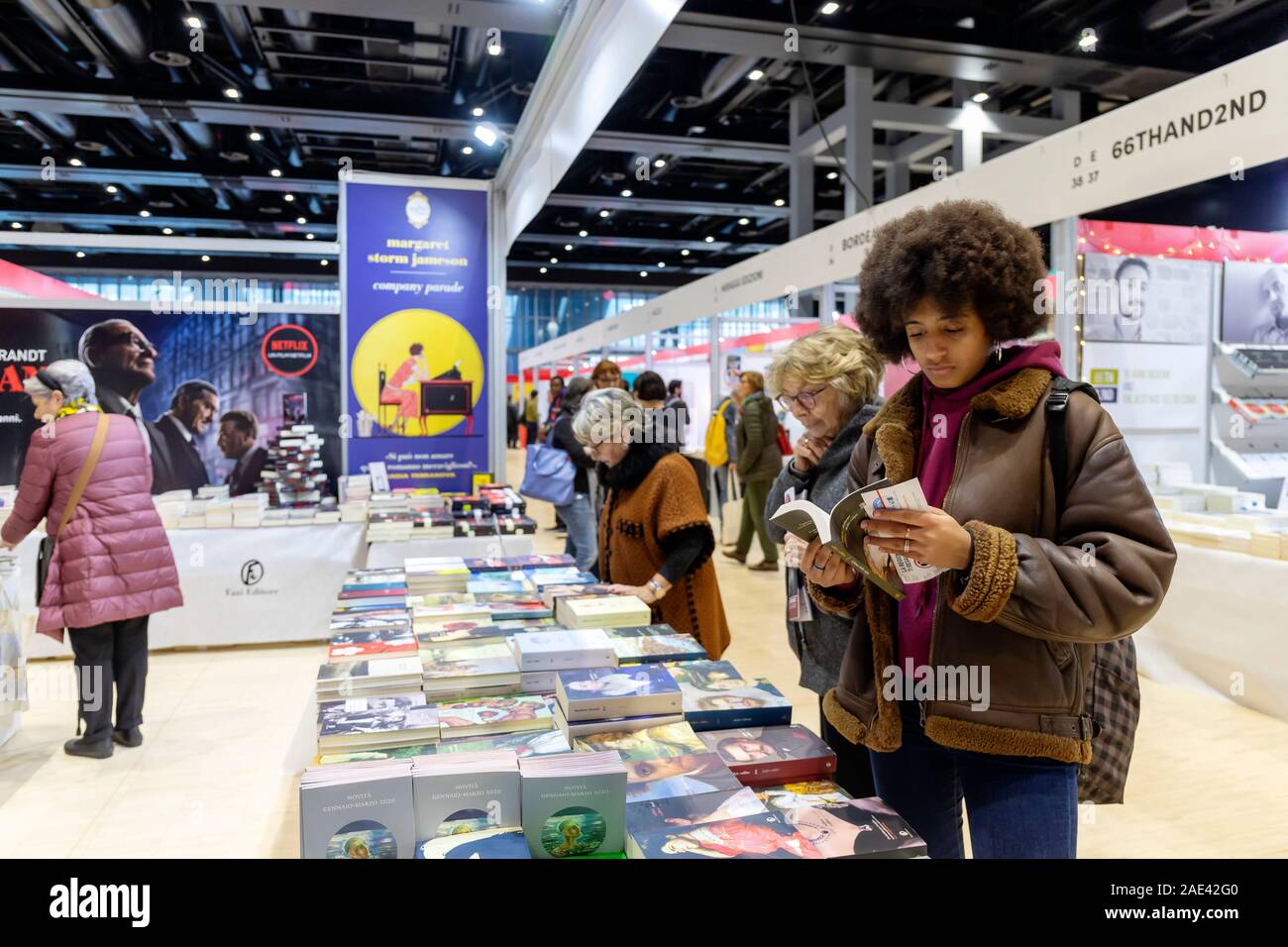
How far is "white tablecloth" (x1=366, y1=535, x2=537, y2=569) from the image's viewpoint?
505 centimetres

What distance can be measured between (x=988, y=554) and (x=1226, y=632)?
148 inches

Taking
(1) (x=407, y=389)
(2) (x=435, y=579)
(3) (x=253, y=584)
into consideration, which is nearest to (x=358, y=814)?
(2) (x=435, y=579)

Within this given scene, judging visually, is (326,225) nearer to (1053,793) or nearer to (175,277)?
(175,277)

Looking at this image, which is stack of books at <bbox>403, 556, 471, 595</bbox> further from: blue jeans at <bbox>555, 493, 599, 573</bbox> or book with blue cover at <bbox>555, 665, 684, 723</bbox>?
blue jeans at <bbox>555, 493, 599, 573</bbox>

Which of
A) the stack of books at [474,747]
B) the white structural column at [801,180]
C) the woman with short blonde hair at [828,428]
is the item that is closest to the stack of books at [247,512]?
the stack of books at [474,747]

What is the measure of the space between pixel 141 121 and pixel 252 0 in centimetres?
533

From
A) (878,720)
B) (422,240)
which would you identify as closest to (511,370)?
(422,240)

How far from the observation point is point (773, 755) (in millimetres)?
1617

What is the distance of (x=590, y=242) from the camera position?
1867 cm

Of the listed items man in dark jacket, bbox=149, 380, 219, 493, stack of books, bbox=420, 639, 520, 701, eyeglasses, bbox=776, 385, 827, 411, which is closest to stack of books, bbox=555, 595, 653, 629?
stack of books, bbox=420, 639, 520, 701

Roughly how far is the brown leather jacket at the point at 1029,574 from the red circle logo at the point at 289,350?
5714mm

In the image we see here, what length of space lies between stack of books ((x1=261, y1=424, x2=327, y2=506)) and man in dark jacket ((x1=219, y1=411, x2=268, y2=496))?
0.09 meters

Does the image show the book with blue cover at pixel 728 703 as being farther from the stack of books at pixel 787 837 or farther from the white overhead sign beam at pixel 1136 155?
the white overhead sign beam at pixel 1136 155

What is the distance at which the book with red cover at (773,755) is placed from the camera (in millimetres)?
1580
